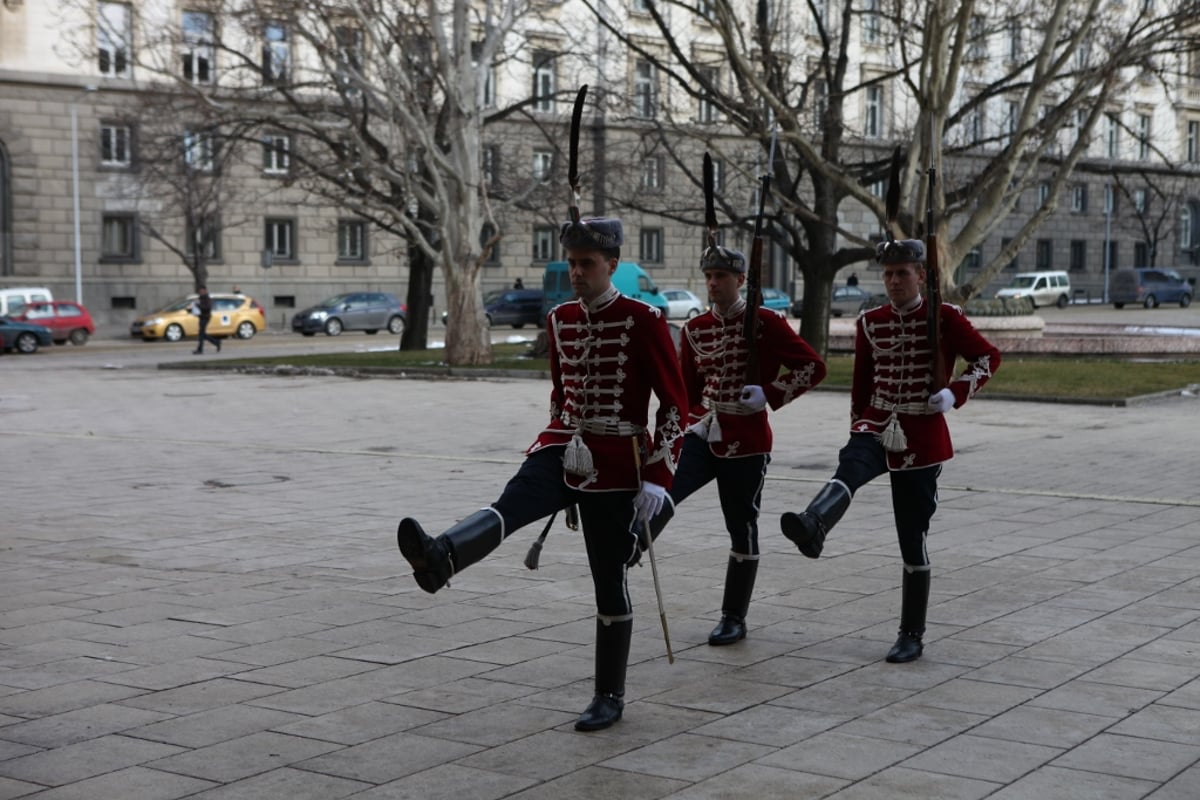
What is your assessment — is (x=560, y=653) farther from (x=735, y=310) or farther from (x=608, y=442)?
(x=735, y=310)

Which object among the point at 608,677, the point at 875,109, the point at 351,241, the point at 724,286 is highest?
the point at 875,109

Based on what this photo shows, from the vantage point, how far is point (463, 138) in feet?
95.1

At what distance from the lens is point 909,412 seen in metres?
6.93

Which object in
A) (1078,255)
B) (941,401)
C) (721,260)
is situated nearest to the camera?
(941,401)

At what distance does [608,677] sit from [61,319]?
132 ft

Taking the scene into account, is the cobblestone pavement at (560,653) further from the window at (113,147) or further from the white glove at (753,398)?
the window at (113,147)

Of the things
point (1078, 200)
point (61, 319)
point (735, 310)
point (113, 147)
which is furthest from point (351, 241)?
point (735, 310)

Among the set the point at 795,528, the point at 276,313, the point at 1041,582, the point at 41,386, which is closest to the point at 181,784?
the point at 795,528

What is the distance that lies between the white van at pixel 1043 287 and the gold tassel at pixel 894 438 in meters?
58.4

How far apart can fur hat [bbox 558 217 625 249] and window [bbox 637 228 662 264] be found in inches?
2131

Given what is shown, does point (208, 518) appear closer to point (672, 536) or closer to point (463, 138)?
point (672, 536)

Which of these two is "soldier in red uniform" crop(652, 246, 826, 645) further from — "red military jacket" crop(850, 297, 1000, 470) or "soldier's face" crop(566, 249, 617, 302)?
"soldier's face" crop(566, 249, 617, 302)

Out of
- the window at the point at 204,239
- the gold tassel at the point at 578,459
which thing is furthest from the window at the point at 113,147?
the gold tassel at the point at 578,459

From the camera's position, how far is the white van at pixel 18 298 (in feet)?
140
